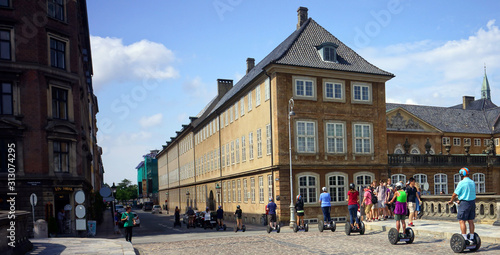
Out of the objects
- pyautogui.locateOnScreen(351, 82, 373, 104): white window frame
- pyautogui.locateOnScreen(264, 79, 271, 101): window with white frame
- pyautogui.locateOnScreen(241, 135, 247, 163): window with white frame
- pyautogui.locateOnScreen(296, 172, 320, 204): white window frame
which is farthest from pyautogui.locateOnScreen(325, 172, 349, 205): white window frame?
pyautogui.locateOnScreen(241, 135, 247, 163): window with white frame

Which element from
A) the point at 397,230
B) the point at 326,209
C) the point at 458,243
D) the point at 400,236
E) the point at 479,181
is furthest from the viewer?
the point at 479,181

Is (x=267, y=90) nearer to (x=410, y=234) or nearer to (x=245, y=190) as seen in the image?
(x=245, y=190)

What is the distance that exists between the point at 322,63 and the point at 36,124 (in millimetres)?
18629

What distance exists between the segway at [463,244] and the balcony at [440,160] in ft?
81.9

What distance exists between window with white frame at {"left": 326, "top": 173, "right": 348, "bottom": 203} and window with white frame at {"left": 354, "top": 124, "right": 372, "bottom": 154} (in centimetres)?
223

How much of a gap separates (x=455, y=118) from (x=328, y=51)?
31231 mm

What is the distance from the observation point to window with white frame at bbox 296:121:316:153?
31.2 metres

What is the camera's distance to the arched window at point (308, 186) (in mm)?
31047

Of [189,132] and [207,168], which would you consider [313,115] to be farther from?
[189,132]

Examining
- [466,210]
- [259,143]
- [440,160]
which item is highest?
[259,143]

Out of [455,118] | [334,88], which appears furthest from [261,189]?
[455,118]

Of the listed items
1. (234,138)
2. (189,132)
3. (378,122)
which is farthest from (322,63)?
(189,132)

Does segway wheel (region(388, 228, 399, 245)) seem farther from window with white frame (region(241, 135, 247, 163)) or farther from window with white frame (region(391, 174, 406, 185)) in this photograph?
window with white frame (region(241, 135, 247, 163))

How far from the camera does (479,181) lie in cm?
4341
